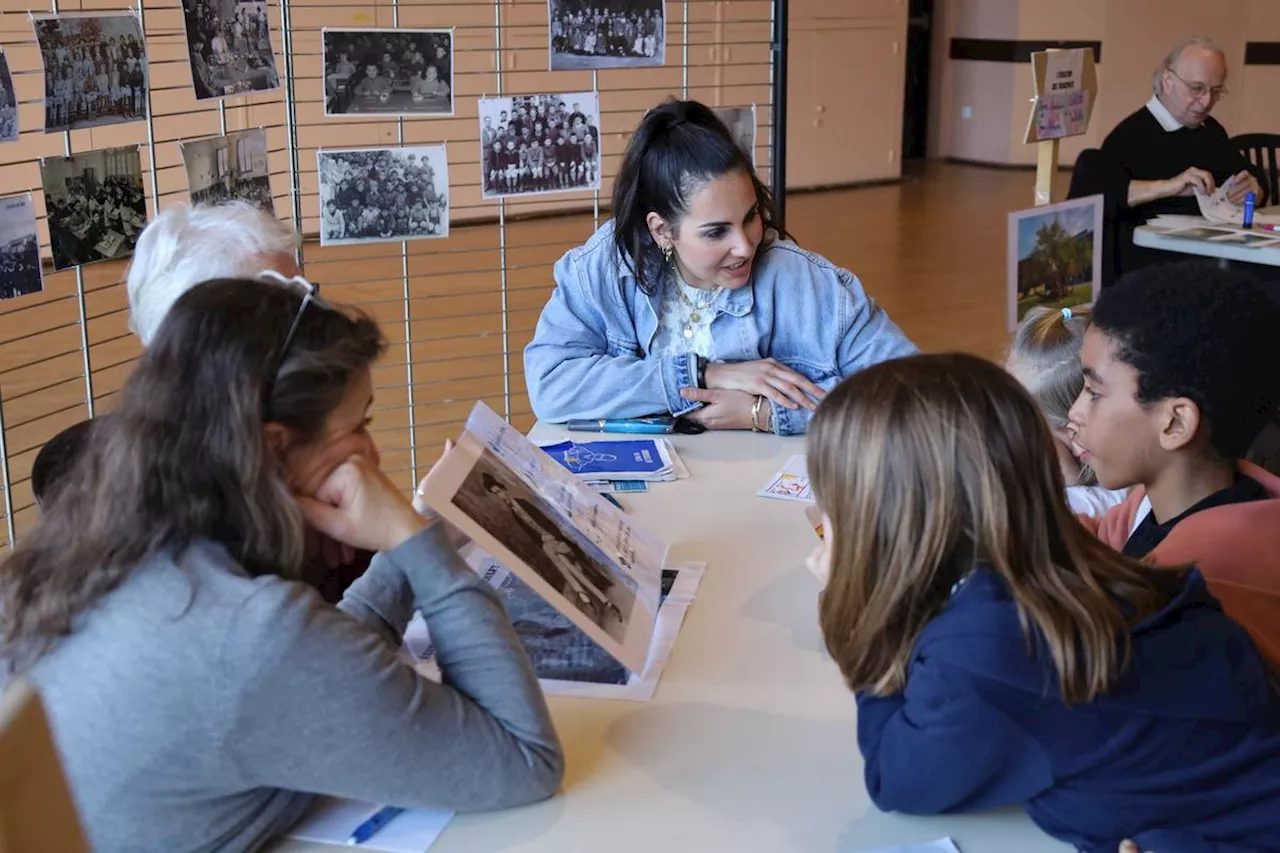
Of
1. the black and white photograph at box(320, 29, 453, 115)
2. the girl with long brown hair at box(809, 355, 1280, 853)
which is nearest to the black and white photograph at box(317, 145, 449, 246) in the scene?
the black and white photograph at box(320, 29, 453, 115)

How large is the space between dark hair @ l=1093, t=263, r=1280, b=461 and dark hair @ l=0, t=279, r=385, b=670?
3.34 ft

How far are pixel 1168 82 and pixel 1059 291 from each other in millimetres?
1355

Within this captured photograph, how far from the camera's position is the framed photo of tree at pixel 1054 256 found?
11.1ft

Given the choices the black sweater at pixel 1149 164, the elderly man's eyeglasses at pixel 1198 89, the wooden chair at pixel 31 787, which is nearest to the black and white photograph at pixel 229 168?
the wooden chair at pixel 31 787

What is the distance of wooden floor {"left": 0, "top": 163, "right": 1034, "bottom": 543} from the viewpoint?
427cm

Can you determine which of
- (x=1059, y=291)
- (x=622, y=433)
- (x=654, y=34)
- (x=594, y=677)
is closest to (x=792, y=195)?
(x=1059, y=291)

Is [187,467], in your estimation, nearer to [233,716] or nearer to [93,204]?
[233,716]

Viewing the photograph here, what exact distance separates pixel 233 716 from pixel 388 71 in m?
1.80

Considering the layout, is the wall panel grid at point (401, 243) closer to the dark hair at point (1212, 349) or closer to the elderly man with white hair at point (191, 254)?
the elderly man with white hair at point (191, 254)

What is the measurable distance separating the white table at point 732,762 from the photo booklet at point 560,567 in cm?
4

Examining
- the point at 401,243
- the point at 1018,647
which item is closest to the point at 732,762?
the point at 1018,647

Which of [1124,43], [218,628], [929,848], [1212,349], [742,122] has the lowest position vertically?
[929,848]

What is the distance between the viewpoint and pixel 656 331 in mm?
2414

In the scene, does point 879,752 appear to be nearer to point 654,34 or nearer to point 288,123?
point 288,123
